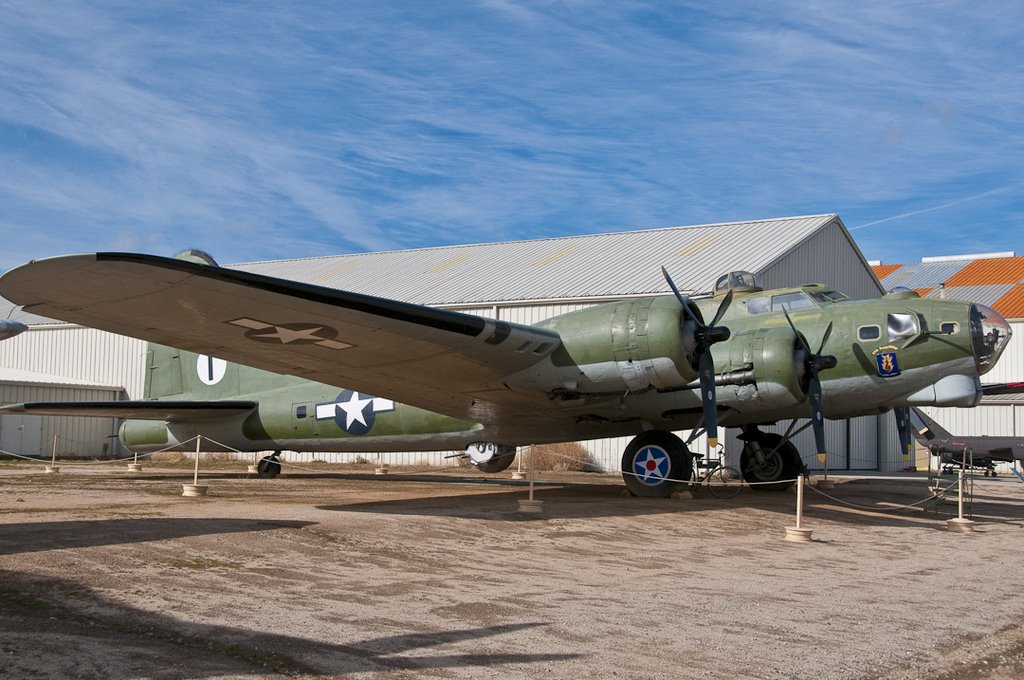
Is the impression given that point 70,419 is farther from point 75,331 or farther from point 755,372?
point 755,372

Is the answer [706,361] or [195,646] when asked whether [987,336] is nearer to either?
[706,361]

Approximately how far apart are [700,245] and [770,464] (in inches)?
558

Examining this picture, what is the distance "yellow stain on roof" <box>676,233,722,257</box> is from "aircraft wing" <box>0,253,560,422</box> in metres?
16.8

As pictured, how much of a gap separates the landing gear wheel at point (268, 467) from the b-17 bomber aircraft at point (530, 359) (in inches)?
46.0

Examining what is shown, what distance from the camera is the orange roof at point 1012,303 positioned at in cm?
3850

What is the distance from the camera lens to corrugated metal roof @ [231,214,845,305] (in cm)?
2850

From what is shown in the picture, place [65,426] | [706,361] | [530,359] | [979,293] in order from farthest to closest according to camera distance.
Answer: [979,293]
[65,426]
[706,361]
[530,359]

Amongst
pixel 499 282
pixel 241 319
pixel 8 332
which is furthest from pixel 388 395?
pixel 499 282

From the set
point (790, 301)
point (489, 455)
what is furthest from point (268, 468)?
point (790, 301)

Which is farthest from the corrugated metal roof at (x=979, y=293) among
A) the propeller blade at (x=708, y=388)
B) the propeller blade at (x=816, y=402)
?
the propeller blade at (x=708, y=388)

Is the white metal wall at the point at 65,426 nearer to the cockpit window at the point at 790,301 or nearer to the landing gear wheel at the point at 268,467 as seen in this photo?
the landing gear wheel at the point at 268,467

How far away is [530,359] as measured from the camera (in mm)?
13109

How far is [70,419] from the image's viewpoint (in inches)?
1276

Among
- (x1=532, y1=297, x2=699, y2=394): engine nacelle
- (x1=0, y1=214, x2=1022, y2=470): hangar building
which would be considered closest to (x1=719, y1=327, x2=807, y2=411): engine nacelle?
(x1=532, y1=297, x2=699, y2=394): engine nacelle
